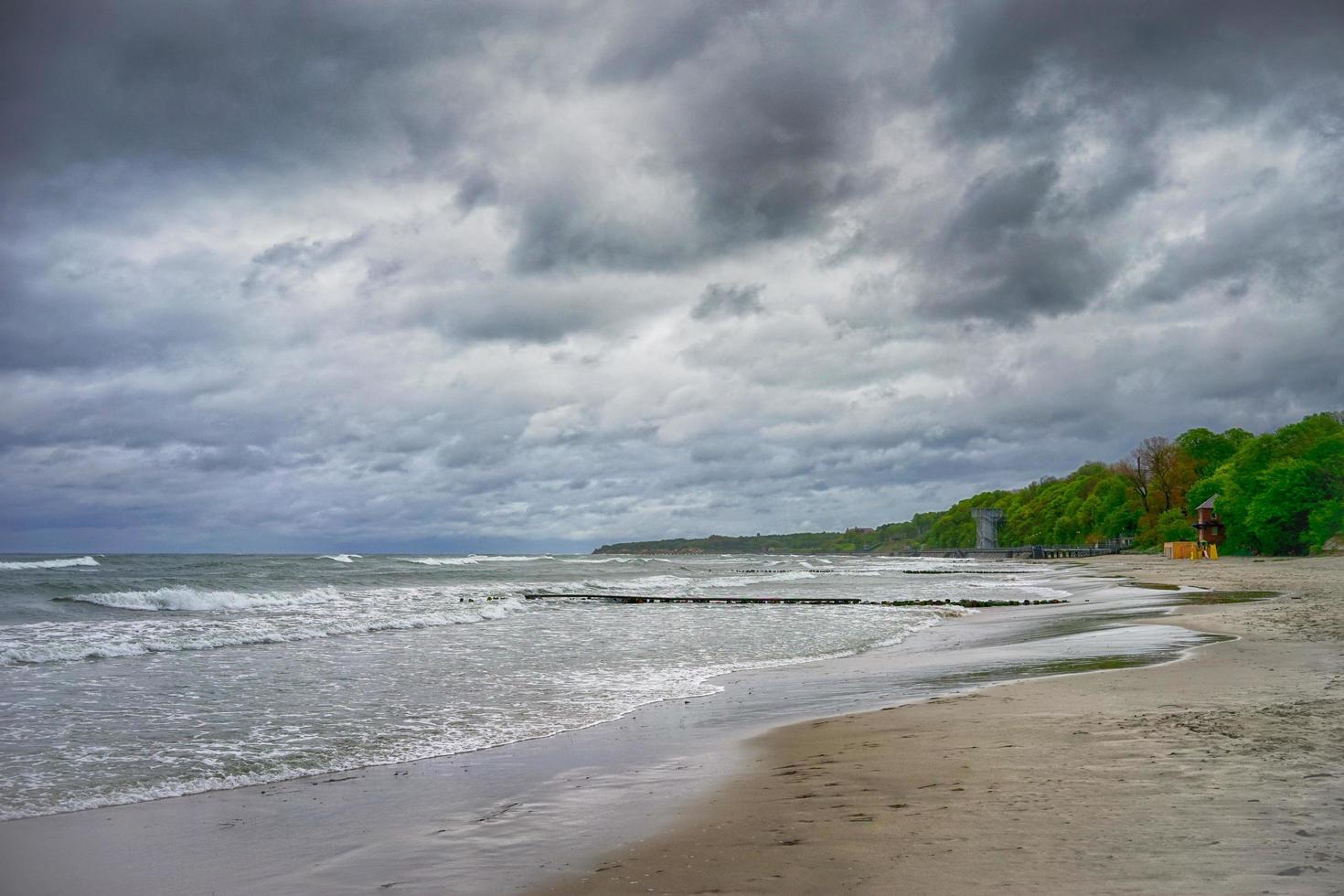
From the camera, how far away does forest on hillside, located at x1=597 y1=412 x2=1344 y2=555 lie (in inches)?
2596

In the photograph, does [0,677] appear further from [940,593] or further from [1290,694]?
[940,593]

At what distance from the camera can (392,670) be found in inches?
634

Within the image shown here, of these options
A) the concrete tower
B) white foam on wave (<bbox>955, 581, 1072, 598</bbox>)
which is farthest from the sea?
the concrete tower

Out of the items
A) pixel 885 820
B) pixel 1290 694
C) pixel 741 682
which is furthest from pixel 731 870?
pixel 741 682

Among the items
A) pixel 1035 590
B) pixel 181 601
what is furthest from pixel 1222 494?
pixel 181 601

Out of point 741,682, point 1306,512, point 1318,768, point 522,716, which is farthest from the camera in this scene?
point 1306,512

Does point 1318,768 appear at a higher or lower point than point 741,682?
higher

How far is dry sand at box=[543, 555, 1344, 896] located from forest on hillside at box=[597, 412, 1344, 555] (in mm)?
69207

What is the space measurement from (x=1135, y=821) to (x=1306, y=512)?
7820cm

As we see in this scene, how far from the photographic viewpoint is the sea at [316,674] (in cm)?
914

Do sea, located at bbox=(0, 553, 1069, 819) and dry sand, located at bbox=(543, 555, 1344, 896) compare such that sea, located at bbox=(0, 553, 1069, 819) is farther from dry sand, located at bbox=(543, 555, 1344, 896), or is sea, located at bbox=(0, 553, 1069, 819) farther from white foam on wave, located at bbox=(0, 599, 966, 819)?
dry sand, located at bbox=(543, 555, 1344, 896)

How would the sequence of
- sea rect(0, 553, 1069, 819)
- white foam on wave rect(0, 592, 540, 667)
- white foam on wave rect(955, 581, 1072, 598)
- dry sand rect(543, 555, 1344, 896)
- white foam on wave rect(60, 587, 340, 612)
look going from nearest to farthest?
dry sand rect(543, 555, 1344, 896) → sea rect(0, 553, 1069, 819) → white foam on wave rect(0, 592, 540, 667) → white foam on wave rect(60, 587, 340, 612) → white foam on wave rect(955, 581, 1072, 598)

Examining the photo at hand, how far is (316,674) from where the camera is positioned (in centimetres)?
1561

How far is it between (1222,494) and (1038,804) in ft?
298
